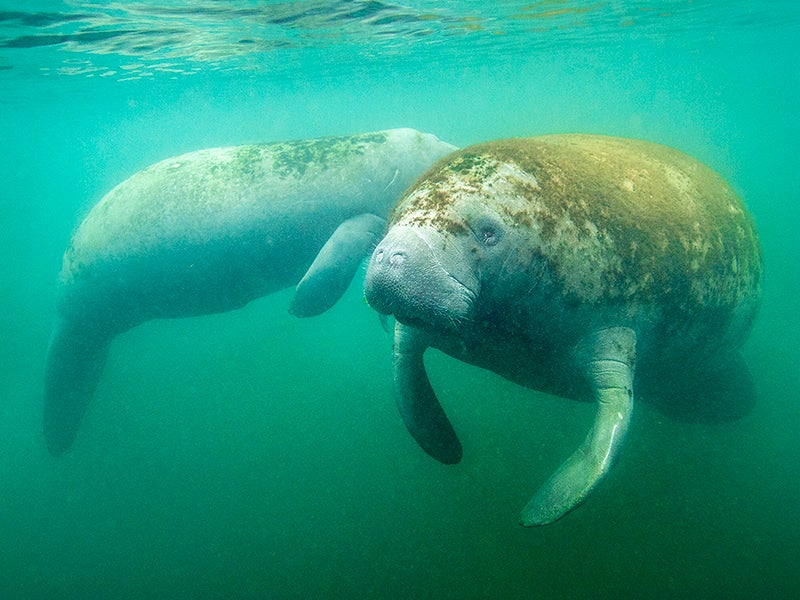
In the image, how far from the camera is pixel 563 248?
307 centimetres

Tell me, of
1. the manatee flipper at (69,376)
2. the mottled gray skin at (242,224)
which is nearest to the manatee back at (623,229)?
the mottled gray skin at (242,224)

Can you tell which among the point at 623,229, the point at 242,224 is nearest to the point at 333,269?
the point at 242,224

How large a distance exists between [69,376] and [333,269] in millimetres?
5374

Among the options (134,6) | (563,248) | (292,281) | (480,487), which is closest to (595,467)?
(563,248)

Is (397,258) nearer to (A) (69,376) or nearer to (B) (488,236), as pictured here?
(B) (488,236)

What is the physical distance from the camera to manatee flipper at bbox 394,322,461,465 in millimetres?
3908

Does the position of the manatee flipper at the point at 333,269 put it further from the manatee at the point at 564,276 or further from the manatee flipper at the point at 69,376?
the manatee flipper at the point at 69,376

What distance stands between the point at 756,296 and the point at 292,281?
5.20 metres

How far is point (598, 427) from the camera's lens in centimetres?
322

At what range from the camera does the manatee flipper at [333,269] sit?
5.65 metres

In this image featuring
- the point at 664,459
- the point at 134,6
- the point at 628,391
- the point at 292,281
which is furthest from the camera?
the point at 134,6

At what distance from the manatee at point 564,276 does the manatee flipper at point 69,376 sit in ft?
19.9

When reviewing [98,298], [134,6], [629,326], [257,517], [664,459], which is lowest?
[257,517]

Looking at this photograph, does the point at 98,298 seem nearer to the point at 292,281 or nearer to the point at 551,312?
the point at 292,281
